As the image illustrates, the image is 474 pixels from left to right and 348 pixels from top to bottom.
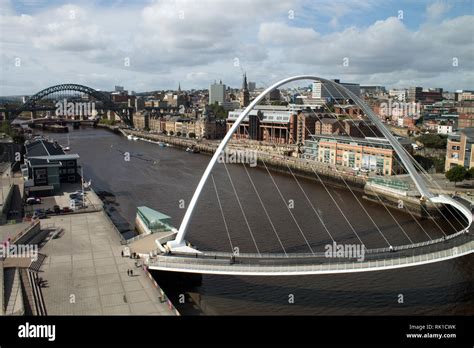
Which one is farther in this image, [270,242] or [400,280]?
[270,242]

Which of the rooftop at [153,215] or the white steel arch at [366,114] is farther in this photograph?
the rooftop at [153,215]

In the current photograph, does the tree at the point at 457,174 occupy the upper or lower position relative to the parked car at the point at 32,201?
upper

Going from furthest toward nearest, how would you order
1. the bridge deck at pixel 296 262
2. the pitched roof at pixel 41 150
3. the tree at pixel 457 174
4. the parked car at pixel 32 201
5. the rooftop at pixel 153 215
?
the pitched roof at pixel 41 150, the tree at pixel 457 174, the parked car at pixel 32 201, the rooftop at pixel 153 215, the bridge deck at pixel 296 262

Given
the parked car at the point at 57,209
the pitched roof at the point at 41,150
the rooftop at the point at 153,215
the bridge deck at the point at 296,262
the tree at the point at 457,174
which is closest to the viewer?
the bridge deck at the point at 296,262

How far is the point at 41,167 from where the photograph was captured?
24.1 meters

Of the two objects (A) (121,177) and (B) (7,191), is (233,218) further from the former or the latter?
(A) (121,177)

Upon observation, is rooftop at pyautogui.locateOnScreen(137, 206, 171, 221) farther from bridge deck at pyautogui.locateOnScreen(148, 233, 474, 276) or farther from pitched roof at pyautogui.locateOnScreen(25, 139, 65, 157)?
pitched roof at pyautogui.locateOnScreen(25, 139, 65, 157)

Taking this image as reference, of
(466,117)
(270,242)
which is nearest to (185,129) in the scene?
(466,117)

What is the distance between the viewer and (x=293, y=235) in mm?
18188

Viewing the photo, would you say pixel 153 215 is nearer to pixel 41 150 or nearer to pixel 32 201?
pixel 32 201

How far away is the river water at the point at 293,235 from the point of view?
1259 cm

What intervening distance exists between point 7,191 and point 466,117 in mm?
40123

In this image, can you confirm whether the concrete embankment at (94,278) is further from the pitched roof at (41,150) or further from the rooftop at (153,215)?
the pitched roof at (41,150)

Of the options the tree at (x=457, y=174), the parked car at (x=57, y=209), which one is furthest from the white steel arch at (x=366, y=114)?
the parked car at (x=57, y=209)
